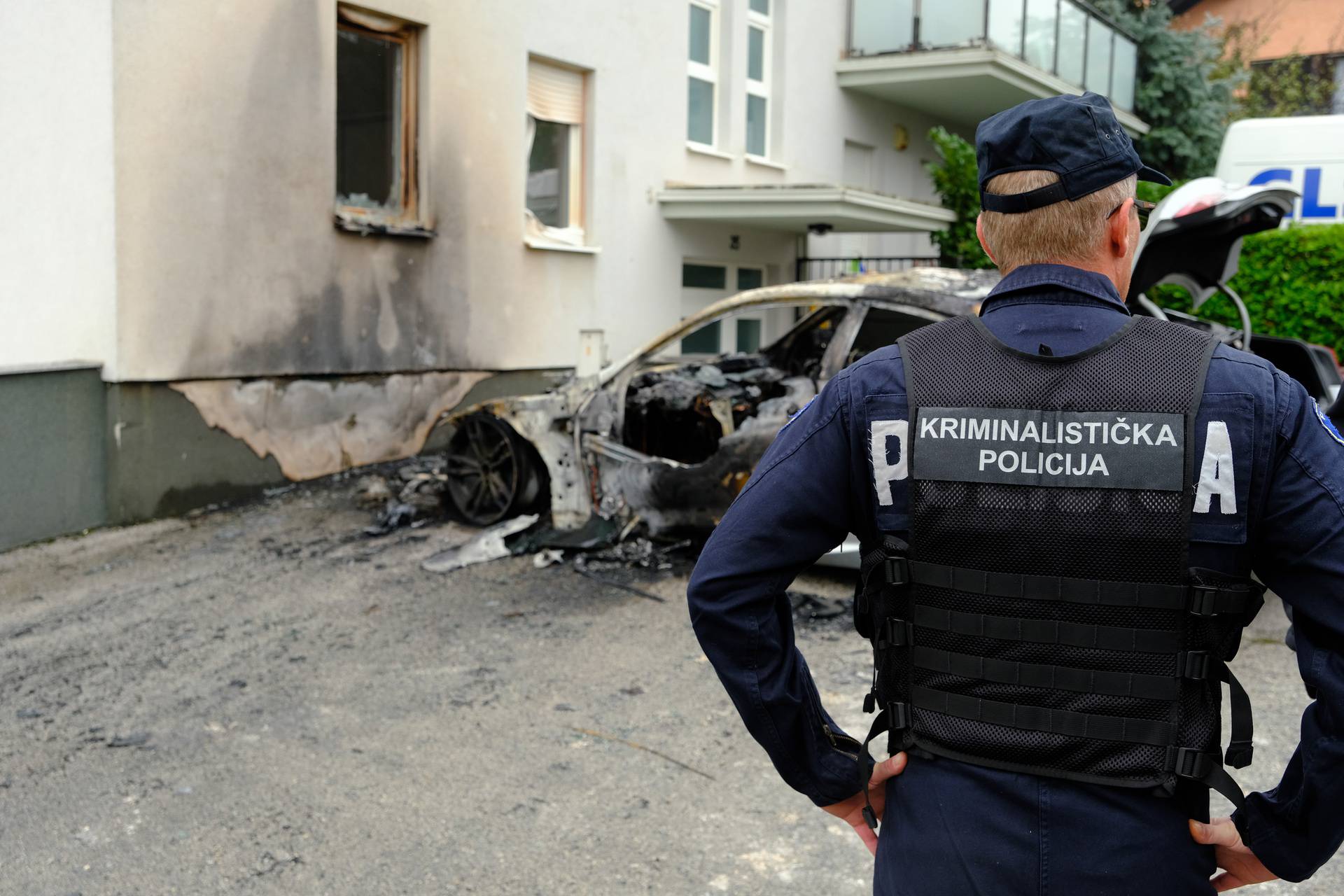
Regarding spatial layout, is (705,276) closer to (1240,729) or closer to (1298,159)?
(1298,159)

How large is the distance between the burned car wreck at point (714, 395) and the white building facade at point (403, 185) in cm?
222

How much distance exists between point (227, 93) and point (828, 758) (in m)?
8.21

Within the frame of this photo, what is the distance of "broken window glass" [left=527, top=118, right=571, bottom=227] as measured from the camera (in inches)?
472

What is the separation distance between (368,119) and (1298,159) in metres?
8.23

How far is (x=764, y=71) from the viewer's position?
49.0ft

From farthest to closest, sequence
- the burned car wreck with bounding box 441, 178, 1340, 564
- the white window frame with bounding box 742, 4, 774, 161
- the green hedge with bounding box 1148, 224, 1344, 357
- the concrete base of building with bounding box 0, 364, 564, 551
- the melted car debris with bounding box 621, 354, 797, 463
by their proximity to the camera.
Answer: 1. the white window frame with bounding box 742, 4, 774, 161
2. the green hedge with bounding box 1148, 224, 1344, 357
3. the concrete base of building with bounding box 0, 364, 564, 551
4. the melted car debris with bounding box 621, 354, 797, 463
5. the burned car wreck with bounding box 441, 178, 1340, 564

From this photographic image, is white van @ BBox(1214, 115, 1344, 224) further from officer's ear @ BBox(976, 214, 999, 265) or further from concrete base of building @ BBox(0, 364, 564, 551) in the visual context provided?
officer's ear @ BBox(976, 214, 999, 265)

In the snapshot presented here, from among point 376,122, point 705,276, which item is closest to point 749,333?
point 705,276

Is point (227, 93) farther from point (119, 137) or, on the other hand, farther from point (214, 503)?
point (214, 503)

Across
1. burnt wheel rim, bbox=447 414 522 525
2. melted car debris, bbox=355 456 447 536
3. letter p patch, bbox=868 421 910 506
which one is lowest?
melted car debris, bbox=355 456 447 536

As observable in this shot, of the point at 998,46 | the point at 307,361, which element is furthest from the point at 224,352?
the point at 998,46

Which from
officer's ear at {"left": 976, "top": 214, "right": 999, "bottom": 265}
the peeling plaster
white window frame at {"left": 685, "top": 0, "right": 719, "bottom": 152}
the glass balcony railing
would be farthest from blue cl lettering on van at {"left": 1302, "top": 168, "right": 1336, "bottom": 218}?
officer's ear at {"left": 976, "top": 214, "right": 999, "bottom": 265}

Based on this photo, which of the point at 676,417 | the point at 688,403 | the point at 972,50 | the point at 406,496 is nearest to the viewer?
the point at 688,403

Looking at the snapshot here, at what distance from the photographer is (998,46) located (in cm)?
1480
